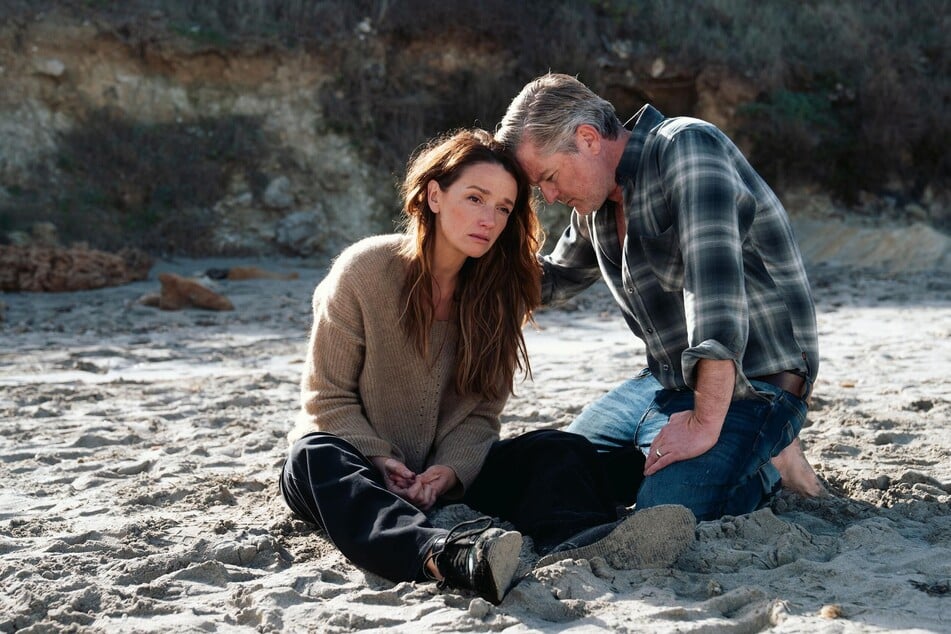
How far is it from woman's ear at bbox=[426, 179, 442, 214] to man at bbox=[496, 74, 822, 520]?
0.28 meters

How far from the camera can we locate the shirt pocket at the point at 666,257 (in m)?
3.21

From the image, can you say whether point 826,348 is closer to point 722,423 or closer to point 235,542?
point 722,423

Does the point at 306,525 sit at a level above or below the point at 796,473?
below

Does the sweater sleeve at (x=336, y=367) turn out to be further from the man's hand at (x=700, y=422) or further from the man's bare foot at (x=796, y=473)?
the man's bare foot at (x=796, y=473)

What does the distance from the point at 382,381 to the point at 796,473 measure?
1.45 meters

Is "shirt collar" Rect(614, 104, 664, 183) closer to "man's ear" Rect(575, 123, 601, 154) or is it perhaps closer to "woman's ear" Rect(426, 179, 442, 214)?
"man's ear" Rect(575, 123, 601, 154)

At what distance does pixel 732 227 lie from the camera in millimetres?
2990

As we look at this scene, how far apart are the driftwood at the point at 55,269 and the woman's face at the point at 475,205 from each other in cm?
728

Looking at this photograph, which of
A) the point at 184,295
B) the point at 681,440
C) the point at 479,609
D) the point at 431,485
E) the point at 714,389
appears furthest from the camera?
the point at 184,295

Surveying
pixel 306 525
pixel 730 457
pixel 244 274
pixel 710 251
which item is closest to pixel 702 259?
pixel 710 251

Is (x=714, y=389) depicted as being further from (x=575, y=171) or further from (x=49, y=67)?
(x=49, y=67)

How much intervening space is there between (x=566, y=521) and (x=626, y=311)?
93cm

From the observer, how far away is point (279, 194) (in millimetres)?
12867

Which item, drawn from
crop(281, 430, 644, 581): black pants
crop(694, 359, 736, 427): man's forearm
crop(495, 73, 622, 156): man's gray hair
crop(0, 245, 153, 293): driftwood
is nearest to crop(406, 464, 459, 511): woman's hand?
crop(281, 430, 644, 581): black pants
